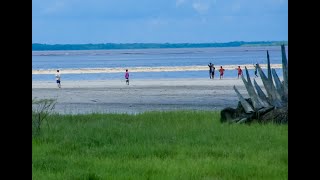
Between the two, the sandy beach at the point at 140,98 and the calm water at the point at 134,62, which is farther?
the calm water at the point at 134,62

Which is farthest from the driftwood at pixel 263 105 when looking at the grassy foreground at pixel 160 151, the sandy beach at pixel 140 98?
the sandy beach at pixel 140 98

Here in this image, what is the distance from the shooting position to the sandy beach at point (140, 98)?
1043 cm

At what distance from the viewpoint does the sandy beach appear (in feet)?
34.2

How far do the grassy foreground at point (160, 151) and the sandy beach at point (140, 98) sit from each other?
3.04 metres

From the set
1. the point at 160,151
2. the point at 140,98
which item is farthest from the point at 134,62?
the point at 160,151

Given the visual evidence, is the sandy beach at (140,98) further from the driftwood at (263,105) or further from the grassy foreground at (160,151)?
the grassy foreground at (160,151)

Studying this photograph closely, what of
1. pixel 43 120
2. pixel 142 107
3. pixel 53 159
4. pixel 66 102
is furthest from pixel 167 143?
pixel 66 102

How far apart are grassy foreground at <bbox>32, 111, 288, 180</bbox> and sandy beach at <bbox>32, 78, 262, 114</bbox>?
3.04m

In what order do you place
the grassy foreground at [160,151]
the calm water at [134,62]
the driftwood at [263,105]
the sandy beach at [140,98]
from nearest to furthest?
the grassy foreground at [160,151] → the driftwood at [263,105] → the sandy beach at [140,98] → the calm water at [134,62]

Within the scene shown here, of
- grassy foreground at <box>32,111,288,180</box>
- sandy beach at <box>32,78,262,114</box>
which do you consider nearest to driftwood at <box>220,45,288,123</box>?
grassy foreground at <box>32,111,288,180</box>

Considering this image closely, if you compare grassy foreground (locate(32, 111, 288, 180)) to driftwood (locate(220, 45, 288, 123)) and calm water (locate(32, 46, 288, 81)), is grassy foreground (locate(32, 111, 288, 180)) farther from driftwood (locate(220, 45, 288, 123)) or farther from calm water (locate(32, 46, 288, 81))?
calm water (locate(32, 46, 288, 81))
